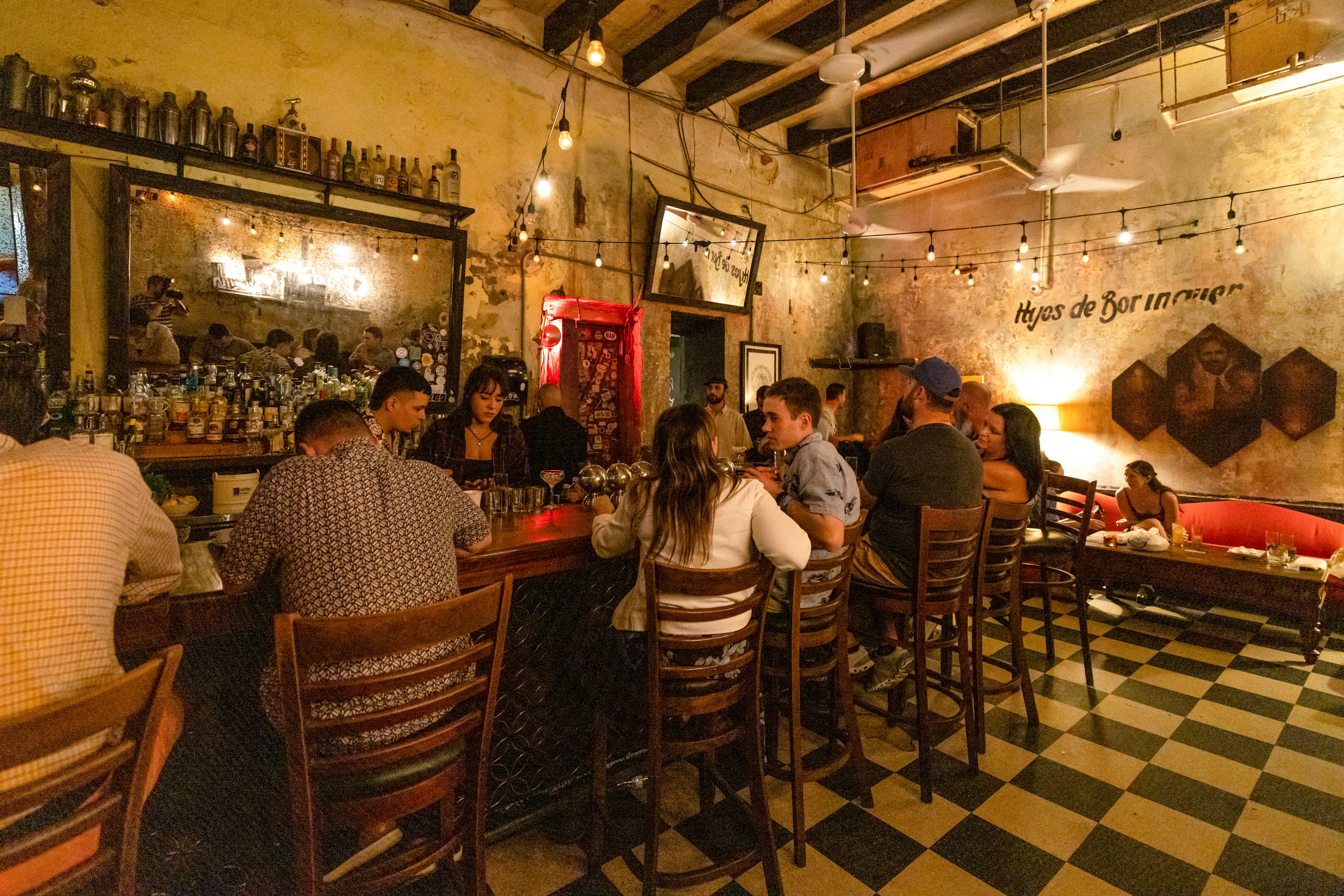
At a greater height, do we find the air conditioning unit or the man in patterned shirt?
the air conditioning unit

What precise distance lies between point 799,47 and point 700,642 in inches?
221

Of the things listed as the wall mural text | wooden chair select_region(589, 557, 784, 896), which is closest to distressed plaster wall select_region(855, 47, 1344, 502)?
the wall mural text

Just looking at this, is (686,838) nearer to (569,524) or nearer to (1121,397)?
(569,524)

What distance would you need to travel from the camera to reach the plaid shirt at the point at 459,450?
3.55 metres

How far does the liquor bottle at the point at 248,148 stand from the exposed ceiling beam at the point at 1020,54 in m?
5.92

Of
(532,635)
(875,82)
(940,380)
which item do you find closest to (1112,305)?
(875,82)

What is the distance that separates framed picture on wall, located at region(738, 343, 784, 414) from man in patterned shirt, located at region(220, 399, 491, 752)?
5.73 meters

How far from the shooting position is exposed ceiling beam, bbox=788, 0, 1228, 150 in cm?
482

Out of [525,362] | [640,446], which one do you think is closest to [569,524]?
[525,362]

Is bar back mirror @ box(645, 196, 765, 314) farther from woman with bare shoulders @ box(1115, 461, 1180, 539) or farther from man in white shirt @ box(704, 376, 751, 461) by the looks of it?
woman with bare shoulders @ box(1115, 461, 1180, 539)

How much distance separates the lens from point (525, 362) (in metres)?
5.27

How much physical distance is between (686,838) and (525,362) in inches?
155

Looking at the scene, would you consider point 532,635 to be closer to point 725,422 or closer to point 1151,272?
point 725,422

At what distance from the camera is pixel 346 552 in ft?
4.87
